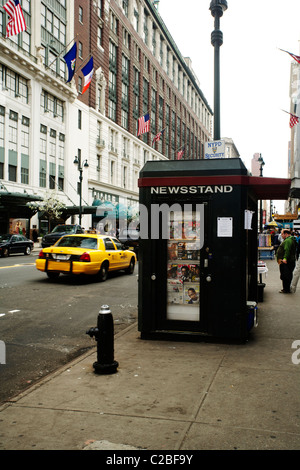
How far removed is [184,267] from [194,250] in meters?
0.31

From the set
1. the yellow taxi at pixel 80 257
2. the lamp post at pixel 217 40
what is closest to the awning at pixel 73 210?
the yellow taxi at pixel 80 257

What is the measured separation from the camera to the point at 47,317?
30.5 ft

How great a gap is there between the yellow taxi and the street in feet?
1.48

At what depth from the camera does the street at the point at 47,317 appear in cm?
611

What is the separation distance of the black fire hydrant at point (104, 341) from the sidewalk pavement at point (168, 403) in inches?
4.9

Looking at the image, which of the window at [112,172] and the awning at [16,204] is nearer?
the awning at [16,204]

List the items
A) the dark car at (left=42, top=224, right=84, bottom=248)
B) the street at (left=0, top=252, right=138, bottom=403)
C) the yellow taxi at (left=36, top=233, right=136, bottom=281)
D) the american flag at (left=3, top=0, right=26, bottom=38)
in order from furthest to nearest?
the dark car at (left=42, top=224, right=84, bottom=248) < the american flag at (left=3, top=0, right=26, bottom=38) < the yellow taxi at (left=36, top=233, right=136, bottom=281) < the street at (left=0, top=252, right=138, bottom=403)

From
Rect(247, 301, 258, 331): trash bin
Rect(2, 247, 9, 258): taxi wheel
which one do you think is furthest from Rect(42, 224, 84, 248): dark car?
Rect(247, 301, 258, 331): trash bin

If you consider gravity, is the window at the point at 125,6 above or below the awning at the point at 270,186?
above

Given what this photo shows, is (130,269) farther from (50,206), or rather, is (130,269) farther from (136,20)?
(136,20)

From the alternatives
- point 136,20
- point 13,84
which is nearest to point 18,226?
point 13,84

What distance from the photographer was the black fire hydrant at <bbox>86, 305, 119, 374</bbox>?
541 cm
